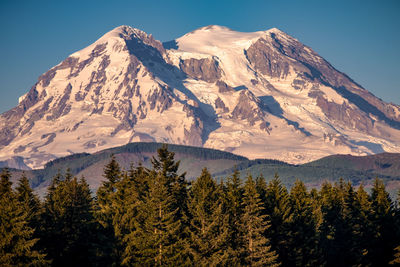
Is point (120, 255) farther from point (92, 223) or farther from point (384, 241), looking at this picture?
point (384, 241)

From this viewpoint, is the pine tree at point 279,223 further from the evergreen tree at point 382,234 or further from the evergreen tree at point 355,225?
the evergreen tree at point 382,234

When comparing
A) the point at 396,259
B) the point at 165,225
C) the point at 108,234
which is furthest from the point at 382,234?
the point at 108,234

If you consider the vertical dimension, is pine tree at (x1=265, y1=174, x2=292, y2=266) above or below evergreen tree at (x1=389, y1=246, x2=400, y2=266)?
above

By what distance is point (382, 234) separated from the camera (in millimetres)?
125250

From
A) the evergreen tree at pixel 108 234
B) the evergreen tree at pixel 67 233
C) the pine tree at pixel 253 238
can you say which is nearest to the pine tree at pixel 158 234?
the evergreen tree at pixel 108 234

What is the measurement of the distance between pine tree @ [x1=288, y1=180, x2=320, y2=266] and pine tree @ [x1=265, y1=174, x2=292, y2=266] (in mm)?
1016

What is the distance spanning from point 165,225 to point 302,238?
31.9 metres

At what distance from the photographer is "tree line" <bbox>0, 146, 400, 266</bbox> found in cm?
7294

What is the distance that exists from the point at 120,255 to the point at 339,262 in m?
52.6

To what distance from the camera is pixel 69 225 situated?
85312 mm

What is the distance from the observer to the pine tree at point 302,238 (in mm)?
97750

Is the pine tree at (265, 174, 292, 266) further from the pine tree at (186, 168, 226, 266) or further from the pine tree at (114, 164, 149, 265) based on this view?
the pine tree at (114, 164, 149, 265)

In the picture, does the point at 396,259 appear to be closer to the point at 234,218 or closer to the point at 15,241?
the point at 234,218

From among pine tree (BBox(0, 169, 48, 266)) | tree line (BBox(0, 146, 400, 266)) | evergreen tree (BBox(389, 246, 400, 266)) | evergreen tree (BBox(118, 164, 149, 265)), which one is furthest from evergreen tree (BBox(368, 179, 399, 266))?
pine tree (BBox(0, 169, 48, 266))
